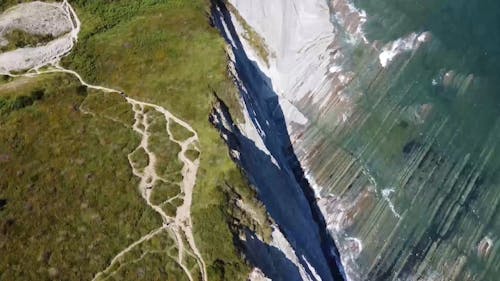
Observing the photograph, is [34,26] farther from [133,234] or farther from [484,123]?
[484,123]

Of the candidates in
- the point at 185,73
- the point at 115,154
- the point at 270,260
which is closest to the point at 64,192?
the point at 115,154

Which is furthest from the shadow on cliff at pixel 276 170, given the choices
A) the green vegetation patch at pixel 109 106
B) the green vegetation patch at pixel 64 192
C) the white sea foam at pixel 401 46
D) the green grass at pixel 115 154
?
the white sea foam at pixel 401 46

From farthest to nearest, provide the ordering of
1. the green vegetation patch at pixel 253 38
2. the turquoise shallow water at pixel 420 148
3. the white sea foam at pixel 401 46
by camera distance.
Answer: the white sea foam at pixel 401 46
the green vegetation patch at pixel 253 38
the turquoise shallow water at pixel 420 148

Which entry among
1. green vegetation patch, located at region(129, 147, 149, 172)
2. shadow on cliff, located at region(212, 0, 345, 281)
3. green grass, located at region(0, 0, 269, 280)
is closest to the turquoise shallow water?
shadow on cliff, located at region(212, 0, 345, 281)

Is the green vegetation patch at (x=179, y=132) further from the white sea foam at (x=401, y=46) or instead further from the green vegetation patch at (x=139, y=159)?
the white sea foam at (x=401, y=46)

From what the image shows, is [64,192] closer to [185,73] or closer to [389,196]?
[185,73]

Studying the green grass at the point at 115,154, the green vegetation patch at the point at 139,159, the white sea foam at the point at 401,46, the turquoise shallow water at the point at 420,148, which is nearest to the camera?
the green grass at the point at 115,154

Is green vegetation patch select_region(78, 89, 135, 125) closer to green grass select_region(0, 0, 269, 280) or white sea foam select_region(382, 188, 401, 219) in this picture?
green grass select_region(0, 0, 269, 280)
